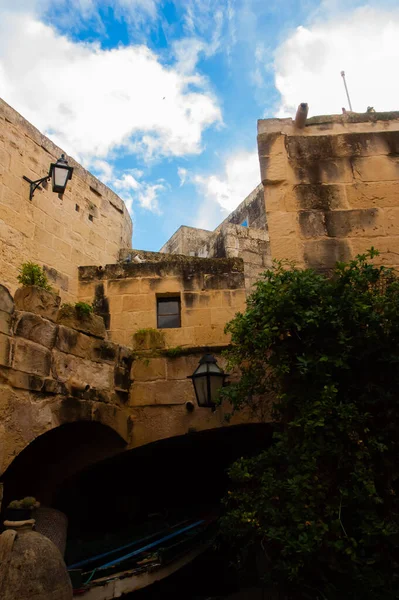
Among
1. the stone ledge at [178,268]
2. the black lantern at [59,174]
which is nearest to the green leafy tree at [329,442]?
the stone ledge at [178,268]

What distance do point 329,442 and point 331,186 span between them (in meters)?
2.38

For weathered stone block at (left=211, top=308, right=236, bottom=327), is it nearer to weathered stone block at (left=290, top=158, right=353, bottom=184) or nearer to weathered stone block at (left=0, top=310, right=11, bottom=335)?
weathered stone block at (left=290, top=158, right=353, bottom=184)

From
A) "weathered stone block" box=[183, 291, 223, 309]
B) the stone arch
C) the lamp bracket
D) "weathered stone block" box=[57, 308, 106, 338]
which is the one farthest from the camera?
the lamp bracket

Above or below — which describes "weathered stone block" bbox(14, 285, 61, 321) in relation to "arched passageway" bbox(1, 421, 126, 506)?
above

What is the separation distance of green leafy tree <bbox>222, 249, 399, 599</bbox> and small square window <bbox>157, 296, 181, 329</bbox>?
252 cm

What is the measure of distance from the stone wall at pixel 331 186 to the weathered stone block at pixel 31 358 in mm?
2128

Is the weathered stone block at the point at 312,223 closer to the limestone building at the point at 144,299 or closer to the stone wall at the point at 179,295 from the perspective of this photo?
the limestone building at the point at 144,299

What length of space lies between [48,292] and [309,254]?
2.31 m

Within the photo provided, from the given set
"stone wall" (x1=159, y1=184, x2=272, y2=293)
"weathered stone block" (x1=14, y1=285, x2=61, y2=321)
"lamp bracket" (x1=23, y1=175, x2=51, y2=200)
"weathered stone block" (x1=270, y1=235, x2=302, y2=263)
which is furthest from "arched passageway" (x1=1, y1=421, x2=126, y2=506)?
"stone wall" (x1=159, y1=184, x2=272, y2=293)

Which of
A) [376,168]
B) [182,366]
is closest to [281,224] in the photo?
[376,168]

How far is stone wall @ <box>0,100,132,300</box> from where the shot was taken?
6.95 meters

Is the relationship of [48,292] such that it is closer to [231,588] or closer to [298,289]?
[298,289]

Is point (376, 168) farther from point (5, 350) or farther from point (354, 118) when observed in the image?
point (5, 350)

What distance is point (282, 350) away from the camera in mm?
3396
